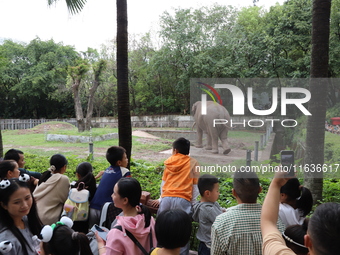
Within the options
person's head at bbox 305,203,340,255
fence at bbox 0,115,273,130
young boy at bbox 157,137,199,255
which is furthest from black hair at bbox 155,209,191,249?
fence at bbox 0,115,273,130

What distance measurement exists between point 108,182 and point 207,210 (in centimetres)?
108

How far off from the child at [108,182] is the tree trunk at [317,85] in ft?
8.31

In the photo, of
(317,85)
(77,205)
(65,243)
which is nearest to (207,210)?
(65,243)

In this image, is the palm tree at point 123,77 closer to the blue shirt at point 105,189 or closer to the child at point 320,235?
the blue shirt at point 105,189

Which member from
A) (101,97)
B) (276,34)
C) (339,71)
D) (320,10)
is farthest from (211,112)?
(101,97)

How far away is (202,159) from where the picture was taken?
3.20 m

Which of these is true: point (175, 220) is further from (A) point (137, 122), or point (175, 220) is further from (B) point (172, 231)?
(A) point (137, 122)

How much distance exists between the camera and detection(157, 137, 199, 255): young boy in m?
2.99

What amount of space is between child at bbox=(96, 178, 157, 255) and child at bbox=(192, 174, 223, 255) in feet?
1.64

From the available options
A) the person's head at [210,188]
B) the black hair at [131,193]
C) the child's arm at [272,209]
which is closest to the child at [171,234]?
the black hair at [131,193]

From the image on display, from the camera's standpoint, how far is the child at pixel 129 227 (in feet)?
6.66

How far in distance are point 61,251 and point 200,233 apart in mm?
1186

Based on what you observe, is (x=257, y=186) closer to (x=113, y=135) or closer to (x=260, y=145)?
(x=260, y=145)

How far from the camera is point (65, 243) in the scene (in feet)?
5.96
